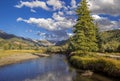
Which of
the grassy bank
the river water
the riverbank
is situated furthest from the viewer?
the riverbank

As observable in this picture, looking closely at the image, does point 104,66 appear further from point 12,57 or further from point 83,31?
point 12,57

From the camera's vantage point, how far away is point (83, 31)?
2488 inches

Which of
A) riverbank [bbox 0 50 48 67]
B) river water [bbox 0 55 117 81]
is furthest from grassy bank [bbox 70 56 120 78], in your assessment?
riverbank [bbox 0 50 48 67]

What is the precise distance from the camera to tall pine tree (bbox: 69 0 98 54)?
199 feet

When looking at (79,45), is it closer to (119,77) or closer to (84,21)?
(84,21)

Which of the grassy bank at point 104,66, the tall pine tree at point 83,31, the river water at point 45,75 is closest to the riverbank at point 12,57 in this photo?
the river water at point 45,75

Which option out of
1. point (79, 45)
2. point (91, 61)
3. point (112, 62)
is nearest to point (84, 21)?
point (79, 45)

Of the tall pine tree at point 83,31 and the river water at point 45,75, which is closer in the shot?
the river water at point 45,75

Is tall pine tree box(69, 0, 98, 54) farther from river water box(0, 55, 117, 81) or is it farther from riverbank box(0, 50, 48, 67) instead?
riverbank box(0, 50, 48, 67)

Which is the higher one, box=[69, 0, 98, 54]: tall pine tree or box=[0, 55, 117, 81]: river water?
box=[69, 0, 98, 54]: tall pine tree

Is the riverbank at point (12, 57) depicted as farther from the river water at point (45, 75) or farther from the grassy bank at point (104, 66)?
the grassy bank at point (104, 66)

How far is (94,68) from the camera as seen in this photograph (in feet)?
135

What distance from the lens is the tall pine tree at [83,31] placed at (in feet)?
199

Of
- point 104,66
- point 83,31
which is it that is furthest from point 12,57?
point 104,66
